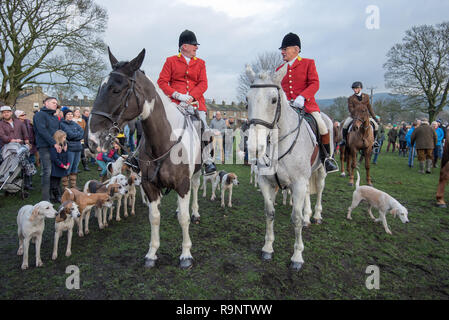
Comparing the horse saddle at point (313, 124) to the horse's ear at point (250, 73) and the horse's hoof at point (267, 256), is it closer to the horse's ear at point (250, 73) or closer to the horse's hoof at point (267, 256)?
the horse's ear at point (250, 73)

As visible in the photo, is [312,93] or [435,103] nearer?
[312,93]

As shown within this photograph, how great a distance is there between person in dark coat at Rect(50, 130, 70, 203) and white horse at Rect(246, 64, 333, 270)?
5.96 m

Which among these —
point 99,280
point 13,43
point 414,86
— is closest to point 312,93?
point 99,280

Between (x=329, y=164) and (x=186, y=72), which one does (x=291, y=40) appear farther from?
(x=329, y=164)

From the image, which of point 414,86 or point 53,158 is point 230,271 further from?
point 414,86

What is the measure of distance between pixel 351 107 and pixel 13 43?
77.1ft

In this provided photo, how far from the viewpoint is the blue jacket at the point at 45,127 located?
641 cm

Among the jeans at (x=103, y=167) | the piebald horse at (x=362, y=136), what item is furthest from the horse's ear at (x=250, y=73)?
the piebald horse at (x=362, y=136)

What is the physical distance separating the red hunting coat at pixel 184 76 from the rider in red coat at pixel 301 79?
1702 millimetres

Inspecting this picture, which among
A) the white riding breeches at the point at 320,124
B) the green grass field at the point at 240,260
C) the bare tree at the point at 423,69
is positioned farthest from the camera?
the bare tree at the point at 423,69

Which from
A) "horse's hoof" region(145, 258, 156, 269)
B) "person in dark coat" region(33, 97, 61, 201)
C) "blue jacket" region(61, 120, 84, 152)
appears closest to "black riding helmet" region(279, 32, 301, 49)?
"horse's hoof" region(145, 258, 156, 269)

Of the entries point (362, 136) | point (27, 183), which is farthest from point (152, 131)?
point (362, 136)

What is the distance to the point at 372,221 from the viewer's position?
5.93 m
